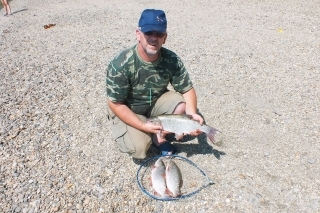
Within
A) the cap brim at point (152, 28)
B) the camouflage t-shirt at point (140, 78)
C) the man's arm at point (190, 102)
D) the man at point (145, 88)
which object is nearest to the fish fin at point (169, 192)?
the man at point (145, 88)

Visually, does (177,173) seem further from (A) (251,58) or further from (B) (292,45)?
(B) (292,45)

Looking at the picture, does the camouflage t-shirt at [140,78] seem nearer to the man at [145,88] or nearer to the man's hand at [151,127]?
the man at [145,88]

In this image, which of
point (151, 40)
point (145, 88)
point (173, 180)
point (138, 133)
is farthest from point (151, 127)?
point (151, 40)

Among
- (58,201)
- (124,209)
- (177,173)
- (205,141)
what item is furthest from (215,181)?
(58,201)

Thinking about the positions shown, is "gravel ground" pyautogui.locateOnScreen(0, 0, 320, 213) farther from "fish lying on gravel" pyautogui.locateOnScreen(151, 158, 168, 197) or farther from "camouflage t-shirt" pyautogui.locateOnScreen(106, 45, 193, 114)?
"camouflage t-shirt" pyautogui.locateOnScreen(106, 45, 193, 114)

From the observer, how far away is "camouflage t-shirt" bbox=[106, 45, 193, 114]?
351 cm

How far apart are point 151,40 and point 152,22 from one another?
8.0 inches

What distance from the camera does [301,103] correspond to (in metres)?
5.33

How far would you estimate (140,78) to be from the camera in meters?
3.64

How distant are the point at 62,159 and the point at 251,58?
5006 millimetres

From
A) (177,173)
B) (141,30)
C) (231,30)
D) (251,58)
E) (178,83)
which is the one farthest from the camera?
(231,30)

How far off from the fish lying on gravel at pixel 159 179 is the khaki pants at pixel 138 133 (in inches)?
8.6

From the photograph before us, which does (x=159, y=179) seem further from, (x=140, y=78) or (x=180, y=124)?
(x=140, y=78)

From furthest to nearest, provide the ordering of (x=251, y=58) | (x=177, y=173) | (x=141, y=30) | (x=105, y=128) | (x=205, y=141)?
(x=251, y=58), (x=105, y=128), (x=205, y=141), (x=177, y=173), (x=141, y=30)
